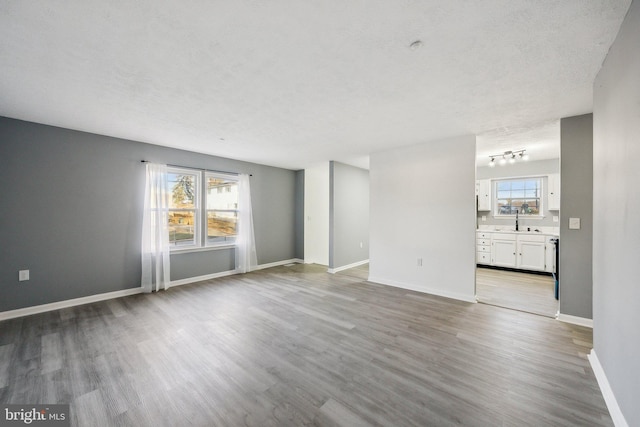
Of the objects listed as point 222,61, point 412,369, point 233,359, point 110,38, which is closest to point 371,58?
point 222,61

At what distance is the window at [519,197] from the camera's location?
18.6ft

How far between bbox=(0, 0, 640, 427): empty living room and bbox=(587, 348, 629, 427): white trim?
0.02m

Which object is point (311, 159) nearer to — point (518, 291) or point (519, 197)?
point (518, 291)

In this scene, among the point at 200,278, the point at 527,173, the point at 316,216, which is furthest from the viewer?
the point at 316,216

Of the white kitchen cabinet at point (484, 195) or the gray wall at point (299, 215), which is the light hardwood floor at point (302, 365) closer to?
the gray wall at point (299, 215)

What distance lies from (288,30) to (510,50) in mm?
1634

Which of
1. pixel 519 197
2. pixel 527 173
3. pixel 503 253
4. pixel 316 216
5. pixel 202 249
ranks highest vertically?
pixel 527 173

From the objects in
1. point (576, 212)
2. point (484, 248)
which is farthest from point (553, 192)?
point (576, 212)

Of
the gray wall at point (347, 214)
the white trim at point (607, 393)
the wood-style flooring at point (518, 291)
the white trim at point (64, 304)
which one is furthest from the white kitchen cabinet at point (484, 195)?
the white trim at point (64, 304)

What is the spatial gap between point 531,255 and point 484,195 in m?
1.74

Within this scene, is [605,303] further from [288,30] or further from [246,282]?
[246,282]

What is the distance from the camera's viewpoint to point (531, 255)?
5156mm

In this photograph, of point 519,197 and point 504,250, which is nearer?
point 504,250

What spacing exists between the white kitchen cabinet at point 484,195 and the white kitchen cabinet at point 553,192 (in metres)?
1.11
